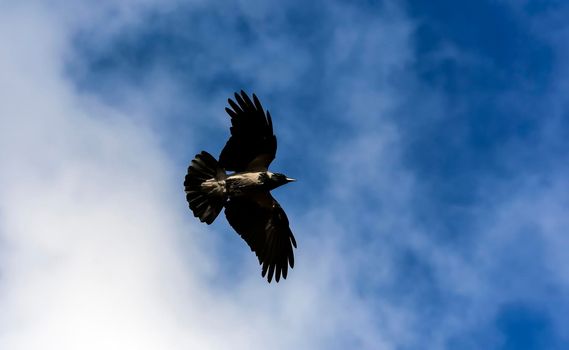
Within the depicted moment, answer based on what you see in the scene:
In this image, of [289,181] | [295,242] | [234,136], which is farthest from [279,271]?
[234,136]

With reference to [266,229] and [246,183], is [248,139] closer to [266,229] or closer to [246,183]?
[246,183]

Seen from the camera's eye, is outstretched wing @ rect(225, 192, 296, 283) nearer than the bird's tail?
No

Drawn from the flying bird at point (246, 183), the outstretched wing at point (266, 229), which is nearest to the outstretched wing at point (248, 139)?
the flying bird at point (246, 183)

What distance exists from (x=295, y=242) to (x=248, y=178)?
1.96 meters

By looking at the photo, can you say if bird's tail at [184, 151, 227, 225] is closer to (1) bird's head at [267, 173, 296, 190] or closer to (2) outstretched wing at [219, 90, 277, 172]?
(2) outstretched wing at [219, 90, 277, 172]

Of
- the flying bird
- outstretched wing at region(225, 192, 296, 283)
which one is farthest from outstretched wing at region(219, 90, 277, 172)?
outstretched wing at region(225, 192, 296, 283)

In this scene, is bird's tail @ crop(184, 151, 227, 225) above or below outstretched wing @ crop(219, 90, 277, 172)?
below

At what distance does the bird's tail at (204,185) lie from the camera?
1588 centimetres

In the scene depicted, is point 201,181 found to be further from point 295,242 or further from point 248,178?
point 295,242

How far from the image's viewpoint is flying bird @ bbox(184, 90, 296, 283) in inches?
622

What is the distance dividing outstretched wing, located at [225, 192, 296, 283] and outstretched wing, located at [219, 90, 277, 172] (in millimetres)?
864

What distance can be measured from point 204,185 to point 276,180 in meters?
1.57

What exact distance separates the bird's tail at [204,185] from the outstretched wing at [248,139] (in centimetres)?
26

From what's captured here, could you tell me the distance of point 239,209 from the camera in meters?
16.7
